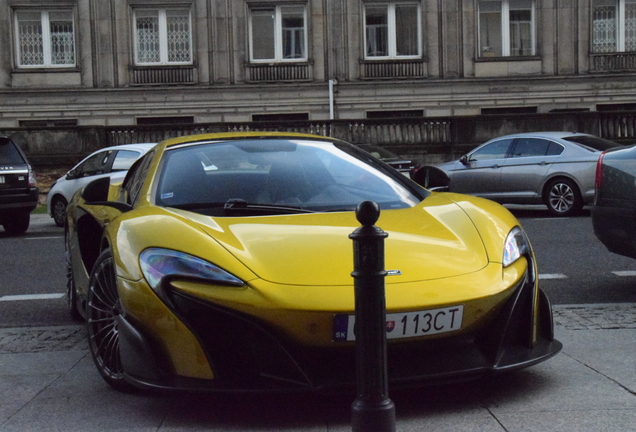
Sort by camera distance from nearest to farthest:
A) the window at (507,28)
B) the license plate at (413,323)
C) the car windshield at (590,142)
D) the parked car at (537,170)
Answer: the license plate at (413,323) < the parked car at (537,170) < the car windshield at (590,142) < the window at (507,28)

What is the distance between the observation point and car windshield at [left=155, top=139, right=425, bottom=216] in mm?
5070

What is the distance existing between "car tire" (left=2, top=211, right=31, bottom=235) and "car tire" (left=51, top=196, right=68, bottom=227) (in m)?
1.31

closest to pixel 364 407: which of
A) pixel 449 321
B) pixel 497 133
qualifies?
pixel 449 321

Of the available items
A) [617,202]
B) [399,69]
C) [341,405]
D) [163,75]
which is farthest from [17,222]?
[399,69]

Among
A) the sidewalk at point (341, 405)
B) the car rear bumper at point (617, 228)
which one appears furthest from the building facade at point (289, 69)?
the sidewalk at point (341, 405)

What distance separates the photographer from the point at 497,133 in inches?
923

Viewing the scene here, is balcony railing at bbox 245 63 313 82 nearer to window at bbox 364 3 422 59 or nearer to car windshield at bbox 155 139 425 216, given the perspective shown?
window at bbox 364 3 422 59

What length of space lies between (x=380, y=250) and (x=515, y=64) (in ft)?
92.0

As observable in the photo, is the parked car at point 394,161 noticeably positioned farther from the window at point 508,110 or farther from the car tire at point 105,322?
the car tire at point 105,322

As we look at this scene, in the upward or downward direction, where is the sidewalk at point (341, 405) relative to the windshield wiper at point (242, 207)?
downward

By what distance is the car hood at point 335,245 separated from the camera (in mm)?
4141

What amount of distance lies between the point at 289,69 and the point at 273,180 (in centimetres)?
2526

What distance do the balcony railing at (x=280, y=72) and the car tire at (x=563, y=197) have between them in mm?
15538

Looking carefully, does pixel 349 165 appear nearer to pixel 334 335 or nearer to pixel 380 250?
pixel 334 335
